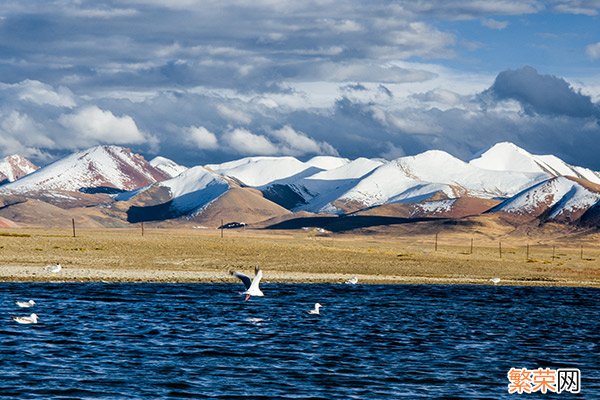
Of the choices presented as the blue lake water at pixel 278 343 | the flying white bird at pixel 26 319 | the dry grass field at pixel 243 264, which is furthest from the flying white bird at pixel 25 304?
the dry grass field at pixel 243 264

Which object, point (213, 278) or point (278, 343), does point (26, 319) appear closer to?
point (278, 343)

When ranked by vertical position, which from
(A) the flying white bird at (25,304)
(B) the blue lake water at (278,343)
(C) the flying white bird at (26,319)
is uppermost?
(A) the flying white bird at (25,304)

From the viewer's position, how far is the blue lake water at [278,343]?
30.9 metres

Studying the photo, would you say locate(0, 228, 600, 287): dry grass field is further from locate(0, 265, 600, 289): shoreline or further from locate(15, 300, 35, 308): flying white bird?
locate(15, 300, 35, 308): flying white bird

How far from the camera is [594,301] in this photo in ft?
215

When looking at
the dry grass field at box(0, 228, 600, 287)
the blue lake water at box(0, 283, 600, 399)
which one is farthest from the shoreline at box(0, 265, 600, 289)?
the blue lake water at box(0, 283, 600, 399)

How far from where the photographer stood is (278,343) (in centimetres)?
4031

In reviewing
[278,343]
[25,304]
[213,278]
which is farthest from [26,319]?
[213,278]

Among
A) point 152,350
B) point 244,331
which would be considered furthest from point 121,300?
point 152,350

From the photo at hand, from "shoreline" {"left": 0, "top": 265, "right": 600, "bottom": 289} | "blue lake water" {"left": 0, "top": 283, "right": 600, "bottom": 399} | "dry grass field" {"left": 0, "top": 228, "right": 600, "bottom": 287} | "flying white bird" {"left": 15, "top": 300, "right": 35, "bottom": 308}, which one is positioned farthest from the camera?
"dry grass field" {"left": 0, "top": 228, "right": 600, "bottom": 287}

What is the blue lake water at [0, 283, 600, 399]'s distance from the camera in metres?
30.9

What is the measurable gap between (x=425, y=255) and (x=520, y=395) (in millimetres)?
77962

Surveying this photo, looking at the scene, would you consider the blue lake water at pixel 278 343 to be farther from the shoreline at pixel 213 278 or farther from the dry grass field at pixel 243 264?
the dry grass field at pixel 243 264

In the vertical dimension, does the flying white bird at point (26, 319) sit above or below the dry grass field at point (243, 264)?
below
